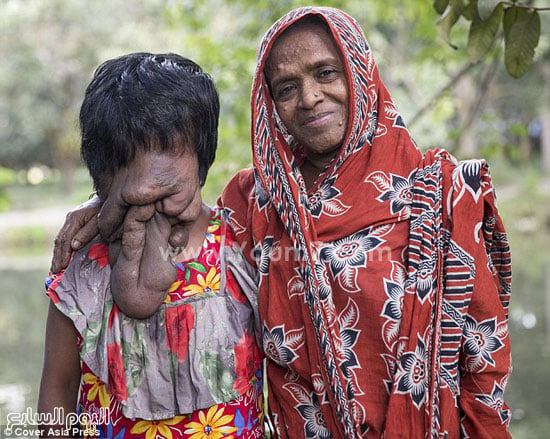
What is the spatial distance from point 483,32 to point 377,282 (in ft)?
3.37

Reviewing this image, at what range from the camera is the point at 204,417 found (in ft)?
5.66

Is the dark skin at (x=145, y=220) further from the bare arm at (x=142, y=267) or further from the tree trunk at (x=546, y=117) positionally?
the tree trunk at (x=546, y=117)

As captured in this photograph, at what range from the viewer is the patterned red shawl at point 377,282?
1646 mm

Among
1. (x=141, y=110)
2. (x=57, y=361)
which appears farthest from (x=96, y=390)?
(x=141, y=110)

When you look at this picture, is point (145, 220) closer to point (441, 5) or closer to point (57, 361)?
point (57, 361)

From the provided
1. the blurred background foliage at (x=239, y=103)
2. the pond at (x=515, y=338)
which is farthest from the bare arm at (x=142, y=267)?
the pond at (x=515, y=338)

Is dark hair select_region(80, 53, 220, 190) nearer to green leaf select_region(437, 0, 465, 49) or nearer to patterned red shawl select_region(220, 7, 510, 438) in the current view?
patterned red shawl select_region(220, 7, 510, 438)

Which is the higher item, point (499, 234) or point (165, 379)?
point (499, 234)

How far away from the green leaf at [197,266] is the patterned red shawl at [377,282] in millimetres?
150

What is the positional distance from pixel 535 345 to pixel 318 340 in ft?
18.8

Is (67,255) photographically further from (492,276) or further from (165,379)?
(492,276)

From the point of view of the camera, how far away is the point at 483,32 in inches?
87.0

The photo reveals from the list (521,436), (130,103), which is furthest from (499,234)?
(521,436)

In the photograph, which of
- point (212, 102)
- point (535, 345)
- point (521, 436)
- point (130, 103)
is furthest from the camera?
point (535, 345)
